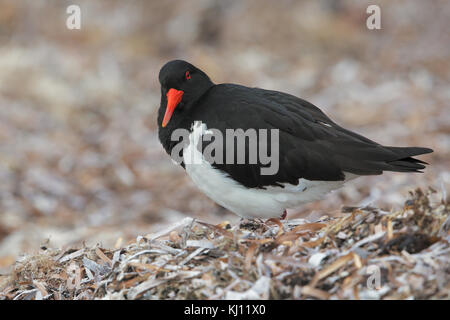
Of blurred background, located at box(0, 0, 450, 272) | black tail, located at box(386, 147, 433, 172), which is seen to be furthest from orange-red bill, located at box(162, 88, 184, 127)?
blurred background, located at box(0, 0, 450, 272)

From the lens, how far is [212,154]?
4.28m

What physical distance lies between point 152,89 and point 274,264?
24.7ft

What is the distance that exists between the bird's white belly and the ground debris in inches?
11.6

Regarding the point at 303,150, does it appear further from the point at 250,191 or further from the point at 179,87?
the point at 179,87

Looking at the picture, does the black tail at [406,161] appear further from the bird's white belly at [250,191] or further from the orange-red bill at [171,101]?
the orange-red bill at [171,101]

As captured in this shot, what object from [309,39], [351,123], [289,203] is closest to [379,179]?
[351,123]

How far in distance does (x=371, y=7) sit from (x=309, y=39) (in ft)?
5.93

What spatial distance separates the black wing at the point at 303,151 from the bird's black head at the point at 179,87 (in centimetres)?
31

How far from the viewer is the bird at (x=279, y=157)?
422cm

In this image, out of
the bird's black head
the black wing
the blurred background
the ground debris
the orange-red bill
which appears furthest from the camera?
the blurred background

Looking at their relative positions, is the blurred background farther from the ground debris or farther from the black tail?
the black tail

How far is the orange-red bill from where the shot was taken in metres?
4.51

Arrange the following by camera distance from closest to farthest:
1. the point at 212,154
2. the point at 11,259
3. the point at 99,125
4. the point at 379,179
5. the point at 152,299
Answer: the point at 152,299
the point at 212,154
the point at 11,259
the point at 379,179
the point at 99,125

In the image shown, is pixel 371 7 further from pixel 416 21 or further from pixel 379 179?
pixel 379 179
